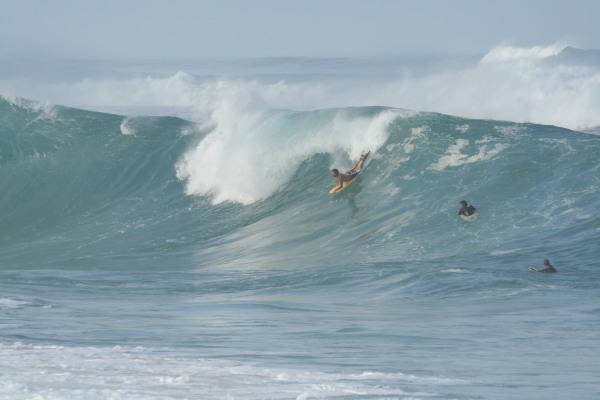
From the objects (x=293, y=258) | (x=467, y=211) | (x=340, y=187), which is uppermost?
(x=340, y=187)

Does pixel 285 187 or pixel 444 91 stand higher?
pixel 444 91

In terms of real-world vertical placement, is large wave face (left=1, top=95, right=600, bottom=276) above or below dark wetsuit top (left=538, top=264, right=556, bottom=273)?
above

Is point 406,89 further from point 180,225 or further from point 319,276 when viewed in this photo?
point 319,276

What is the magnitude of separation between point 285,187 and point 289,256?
16.1 feet

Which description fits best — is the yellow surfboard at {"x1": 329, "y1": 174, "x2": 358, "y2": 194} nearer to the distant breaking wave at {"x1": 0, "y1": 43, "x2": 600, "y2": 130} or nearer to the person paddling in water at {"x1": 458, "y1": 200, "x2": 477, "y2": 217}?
the person paddling in water at {"x1": 458, "y1": 200, "x2": 477, "y2": 217}

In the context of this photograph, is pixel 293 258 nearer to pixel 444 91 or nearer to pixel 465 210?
pixel 465 210

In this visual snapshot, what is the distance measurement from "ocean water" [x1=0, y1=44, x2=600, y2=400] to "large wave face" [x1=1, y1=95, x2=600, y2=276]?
57 mm

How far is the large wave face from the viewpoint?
53.7 ft

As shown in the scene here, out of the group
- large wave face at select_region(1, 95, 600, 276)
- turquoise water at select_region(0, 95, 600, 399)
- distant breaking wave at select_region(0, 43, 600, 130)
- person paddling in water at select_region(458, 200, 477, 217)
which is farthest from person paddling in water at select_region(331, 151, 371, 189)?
distant breaking wave at select_region(0, 43, 600, 130)

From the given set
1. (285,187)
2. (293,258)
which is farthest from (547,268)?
(285,187)

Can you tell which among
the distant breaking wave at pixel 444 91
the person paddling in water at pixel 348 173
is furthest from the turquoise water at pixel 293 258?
the distant breaking wave at pixel 444 91

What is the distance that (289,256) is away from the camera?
16.2 meters

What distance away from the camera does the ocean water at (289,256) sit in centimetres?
710

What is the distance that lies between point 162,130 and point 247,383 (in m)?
19.3
